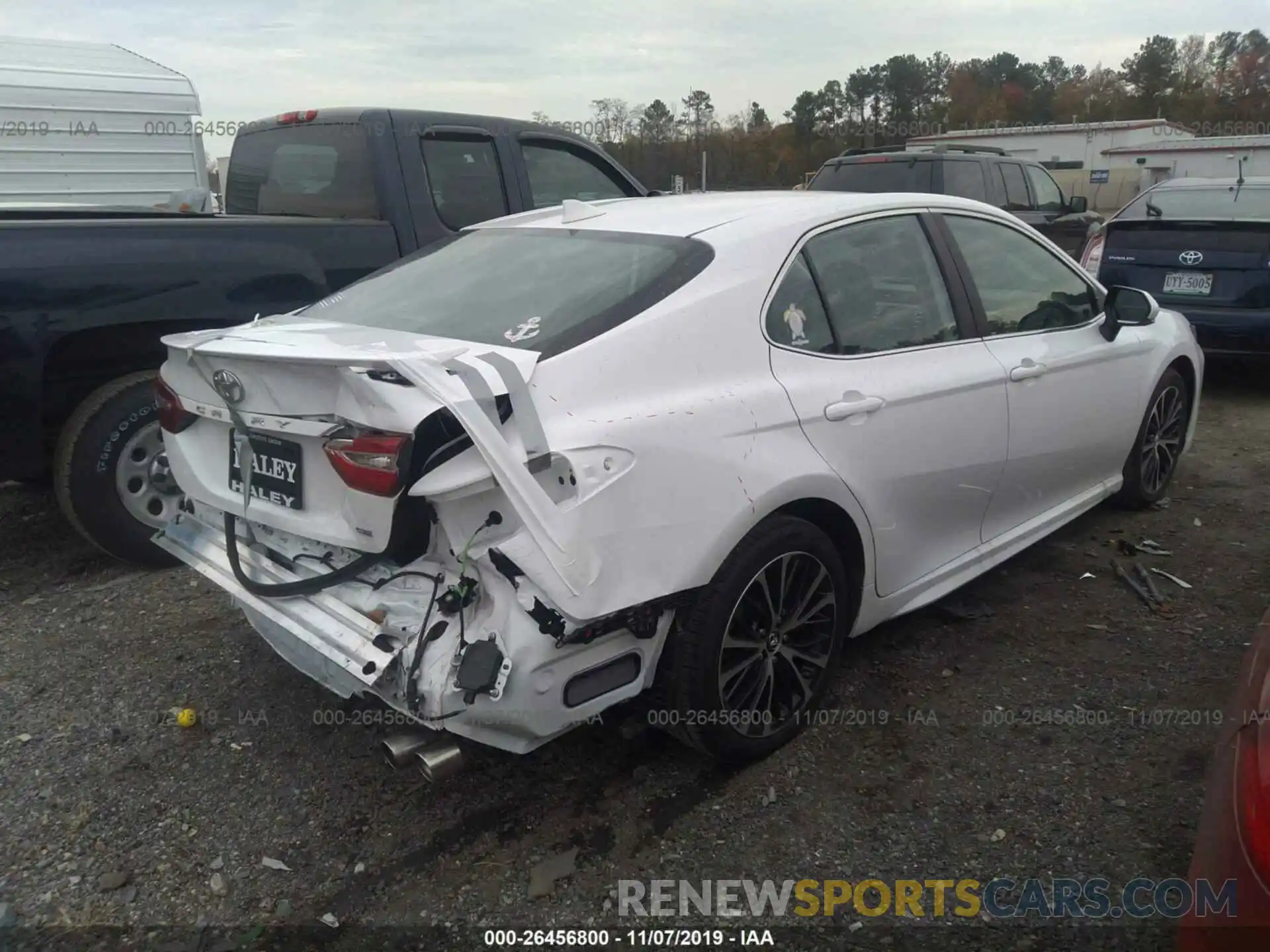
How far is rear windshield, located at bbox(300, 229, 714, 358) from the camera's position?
2.67 metres

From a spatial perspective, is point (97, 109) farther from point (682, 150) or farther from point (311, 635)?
point (682, 150)

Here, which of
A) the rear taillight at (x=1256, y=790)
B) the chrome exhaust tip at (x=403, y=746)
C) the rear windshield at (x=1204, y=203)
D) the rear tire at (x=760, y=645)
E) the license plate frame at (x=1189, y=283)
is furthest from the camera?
the rear windshield at (x=1204, y=203)

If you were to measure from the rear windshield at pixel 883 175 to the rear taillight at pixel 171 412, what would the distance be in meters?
7.30

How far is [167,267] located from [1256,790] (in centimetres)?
424

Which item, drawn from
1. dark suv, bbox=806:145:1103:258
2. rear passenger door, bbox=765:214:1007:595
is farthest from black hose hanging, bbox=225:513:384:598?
dark suv, bbox=806:145:1103:258

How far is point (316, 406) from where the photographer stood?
2.48 metres

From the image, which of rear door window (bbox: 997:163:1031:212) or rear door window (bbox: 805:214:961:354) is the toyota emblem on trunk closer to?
rear door window (bbox: 805:214:961:354)

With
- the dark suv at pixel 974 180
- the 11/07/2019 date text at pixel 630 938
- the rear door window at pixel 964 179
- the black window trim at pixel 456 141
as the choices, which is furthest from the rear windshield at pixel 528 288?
the rear door window at pixel 964 179

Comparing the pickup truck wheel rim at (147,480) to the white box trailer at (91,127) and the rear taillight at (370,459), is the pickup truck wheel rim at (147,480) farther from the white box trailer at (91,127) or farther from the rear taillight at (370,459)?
the white box trailer at (91,127)

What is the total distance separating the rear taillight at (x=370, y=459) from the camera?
2275 mm

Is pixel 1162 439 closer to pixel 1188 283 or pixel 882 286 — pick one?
pixel 882 286

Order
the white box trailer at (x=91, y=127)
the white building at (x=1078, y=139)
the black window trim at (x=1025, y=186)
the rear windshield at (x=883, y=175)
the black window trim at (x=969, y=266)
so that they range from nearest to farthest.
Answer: the black window trim at (x=969, y=266) < the white box trailer at (x=91, y=127) < the rear windshield at (x=883, y=175) < the black window trim at (x=1025, y=186) < the white building at (x=1078, y=139)

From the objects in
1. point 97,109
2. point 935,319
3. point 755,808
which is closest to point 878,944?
point 755,808

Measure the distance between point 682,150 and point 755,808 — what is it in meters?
18.8
